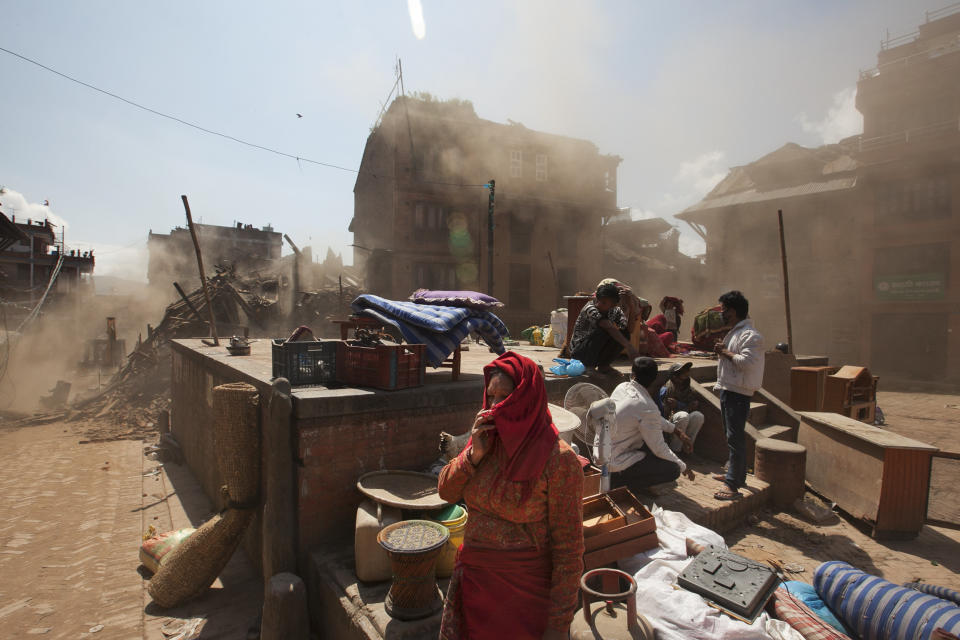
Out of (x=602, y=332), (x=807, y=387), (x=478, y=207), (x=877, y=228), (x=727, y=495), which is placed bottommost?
(x=727, y=495)

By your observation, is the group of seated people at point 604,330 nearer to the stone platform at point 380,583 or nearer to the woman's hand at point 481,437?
the stone platform at point 380,583

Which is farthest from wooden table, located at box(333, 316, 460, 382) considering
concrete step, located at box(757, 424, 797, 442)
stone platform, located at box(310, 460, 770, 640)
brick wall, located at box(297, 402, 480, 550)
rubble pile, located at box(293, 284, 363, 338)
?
rubble pile, located at box(293, 284, 363, 338)

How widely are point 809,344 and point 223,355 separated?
88.4 ft

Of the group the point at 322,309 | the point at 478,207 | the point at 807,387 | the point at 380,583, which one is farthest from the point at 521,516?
the point at 478,207

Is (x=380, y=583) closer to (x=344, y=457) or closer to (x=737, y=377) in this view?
(x=344, y=457)

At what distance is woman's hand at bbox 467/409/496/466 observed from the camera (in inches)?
81.8

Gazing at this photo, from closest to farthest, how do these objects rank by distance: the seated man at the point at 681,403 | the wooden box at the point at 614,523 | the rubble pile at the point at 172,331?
the wooden box at the point at 614,523, the seated man at the point at 681,403, the rubble pile at the point at 172,331

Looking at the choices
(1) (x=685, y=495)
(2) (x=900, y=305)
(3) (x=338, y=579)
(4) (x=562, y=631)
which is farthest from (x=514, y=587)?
(2) (x=900, y=305)

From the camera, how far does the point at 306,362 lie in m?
4.42

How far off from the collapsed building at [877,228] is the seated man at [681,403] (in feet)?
67.4

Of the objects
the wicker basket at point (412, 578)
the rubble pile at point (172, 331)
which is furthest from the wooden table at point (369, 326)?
the rubble pile at point (172, 331)

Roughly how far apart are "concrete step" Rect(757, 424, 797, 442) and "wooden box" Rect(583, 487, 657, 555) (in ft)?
12.3

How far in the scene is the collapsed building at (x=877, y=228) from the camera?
63.5ft

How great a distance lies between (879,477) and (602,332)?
10.9 feet
